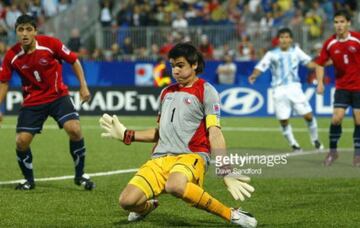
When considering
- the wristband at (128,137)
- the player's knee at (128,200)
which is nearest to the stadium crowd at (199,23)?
the wristband at (128,137)

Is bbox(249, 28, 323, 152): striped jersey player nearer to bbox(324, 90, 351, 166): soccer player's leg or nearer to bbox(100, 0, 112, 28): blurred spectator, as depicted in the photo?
bbox(324, 90, 351, 166): soccer player's leg

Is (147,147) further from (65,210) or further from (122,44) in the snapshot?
(122,44)

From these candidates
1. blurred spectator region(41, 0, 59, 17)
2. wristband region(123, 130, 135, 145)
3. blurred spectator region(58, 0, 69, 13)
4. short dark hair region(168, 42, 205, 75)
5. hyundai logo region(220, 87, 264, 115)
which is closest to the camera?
wristband region(123, 130, 135, 145)

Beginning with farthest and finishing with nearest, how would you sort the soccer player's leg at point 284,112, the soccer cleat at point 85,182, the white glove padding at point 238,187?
the soccer player's leg at point 284,112 → the soccer cleat at point 85,182 → the white glove padding at point 238,187

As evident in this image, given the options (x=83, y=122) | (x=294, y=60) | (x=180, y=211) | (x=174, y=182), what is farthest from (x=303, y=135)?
(x=174, y=182)

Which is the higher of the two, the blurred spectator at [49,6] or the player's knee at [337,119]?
the blurred spectator at [49,6]

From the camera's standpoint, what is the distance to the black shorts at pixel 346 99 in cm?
1546

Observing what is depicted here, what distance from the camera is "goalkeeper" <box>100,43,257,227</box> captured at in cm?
915

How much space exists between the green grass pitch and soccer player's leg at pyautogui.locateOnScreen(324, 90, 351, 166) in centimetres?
18

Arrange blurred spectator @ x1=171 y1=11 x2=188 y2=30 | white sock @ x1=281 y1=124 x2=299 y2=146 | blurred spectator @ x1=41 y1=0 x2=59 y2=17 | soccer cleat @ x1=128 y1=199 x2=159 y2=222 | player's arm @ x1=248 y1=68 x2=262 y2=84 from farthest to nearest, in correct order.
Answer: blurred spectator @ x1=41 y1=0 x2=59 y2=17 < blurred spectator @ x1=171 y1=11 x2=188 y2=30 < white sock @ x1=281 y1=124 x2=299 y2=146 < player's arm @ x1=248 y1=68 x2=262 y2=84 < soccer cleat @ x1=128 y1=199 x2=159 y2=222

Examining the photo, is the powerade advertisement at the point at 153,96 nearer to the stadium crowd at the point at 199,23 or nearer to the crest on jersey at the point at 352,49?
the stadium crowd at the point at 199,23

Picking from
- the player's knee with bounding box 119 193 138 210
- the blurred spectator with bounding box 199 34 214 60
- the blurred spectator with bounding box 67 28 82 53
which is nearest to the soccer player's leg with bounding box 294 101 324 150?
the player's knee with bounding box 119 193 138 210

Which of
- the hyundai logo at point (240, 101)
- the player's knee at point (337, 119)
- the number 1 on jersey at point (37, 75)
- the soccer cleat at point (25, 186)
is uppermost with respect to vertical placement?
the number 1 on jersey at point (37, 75)

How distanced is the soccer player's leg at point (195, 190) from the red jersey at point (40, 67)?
3.53 m
